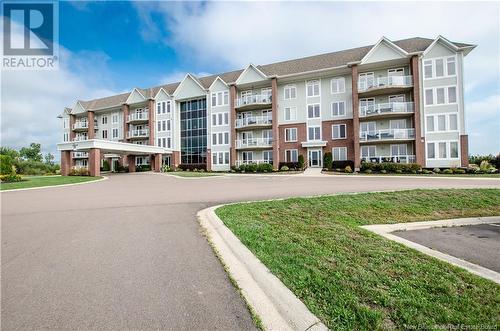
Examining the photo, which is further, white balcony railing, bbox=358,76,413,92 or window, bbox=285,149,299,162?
window, bbox=285,149,299,162

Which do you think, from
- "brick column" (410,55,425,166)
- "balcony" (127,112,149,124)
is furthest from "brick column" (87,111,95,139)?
"brick column" (410,55,425,166)

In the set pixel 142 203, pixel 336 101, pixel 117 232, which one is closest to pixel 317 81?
pixel 336 101

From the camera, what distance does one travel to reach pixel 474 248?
521cm

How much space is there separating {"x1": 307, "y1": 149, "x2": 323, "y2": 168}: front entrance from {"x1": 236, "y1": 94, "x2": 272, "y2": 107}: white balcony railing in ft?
30.6

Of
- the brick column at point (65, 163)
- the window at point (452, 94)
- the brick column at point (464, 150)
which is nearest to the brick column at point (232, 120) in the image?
the brick column at point (65, 163)

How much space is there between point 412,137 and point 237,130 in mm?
22605

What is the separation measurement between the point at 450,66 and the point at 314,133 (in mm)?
16156

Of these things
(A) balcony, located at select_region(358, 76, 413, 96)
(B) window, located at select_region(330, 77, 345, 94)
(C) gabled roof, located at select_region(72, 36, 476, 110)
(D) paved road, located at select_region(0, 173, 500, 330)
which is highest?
(C) gabled roof, located at select_region(72, 36, 476, 110)

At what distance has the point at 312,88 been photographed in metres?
34.2

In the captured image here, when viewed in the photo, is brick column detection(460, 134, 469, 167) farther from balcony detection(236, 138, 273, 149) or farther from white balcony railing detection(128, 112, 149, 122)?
white balcony railing detection(128, 112, 149, 122)

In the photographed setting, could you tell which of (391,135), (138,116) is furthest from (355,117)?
(138,116)

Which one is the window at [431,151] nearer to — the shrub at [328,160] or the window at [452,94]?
the window at [452,94]

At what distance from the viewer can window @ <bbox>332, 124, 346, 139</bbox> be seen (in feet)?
105

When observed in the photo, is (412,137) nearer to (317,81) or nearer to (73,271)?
(317,81)
